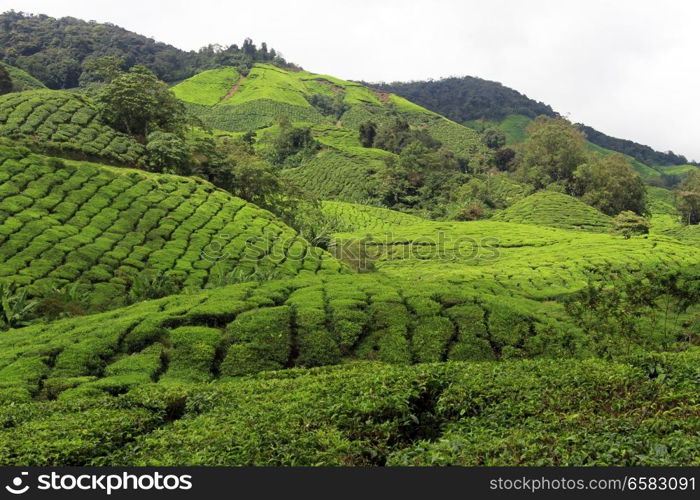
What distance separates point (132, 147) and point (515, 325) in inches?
1630

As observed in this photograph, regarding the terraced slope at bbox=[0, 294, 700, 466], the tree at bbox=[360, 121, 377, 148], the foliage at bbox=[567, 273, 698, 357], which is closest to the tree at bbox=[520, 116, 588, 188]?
the tree at bbox=[360, 121, 377, 148]

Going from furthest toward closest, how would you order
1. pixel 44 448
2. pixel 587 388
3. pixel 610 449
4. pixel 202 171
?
pixel 202 171 → pixel 587 388 → pixel 44 448 → pixel 610 449

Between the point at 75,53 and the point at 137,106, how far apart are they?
452 ft

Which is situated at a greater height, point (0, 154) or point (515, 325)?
point (0, 154)

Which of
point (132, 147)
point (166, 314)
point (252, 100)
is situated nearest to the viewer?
point (166, 314)

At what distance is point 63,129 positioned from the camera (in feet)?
149

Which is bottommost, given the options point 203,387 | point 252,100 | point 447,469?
point 203,387

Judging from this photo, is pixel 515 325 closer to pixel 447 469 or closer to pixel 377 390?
pixel 377 390

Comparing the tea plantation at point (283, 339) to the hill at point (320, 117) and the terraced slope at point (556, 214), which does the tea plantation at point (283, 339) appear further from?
the hill at point (320, 117)

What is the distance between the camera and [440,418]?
958 cm

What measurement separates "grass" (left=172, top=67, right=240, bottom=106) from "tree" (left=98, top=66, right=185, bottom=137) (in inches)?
4033

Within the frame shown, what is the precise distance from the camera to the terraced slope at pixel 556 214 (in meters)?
68.9

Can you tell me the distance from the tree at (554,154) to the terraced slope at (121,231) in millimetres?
75913

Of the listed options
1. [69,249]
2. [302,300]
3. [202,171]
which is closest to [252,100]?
[202,171]
